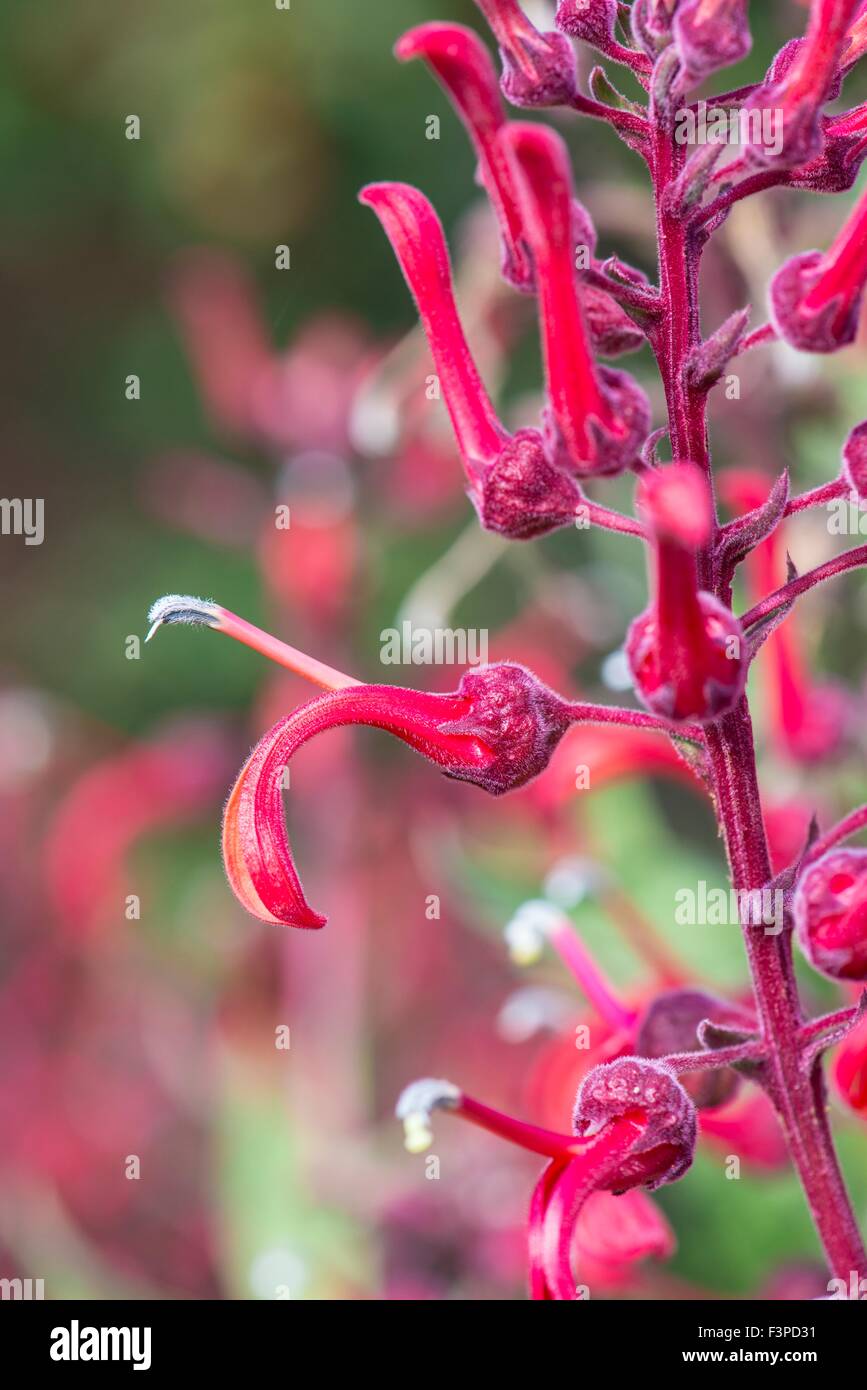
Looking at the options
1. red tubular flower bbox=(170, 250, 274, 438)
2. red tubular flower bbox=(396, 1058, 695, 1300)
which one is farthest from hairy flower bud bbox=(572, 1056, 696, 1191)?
red tubular flower bbox=(170, 250, 274, 438)

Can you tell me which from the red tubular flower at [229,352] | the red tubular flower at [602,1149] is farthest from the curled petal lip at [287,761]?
the red tubular flower at [229,352]

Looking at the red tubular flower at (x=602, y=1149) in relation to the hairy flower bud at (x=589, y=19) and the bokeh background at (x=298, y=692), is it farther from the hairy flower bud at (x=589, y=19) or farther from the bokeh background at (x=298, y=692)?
the hairy flower bud at (x=589, y=19)

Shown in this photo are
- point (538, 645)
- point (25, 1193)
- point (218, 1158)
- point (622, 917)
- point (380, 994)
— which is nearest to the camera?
point (622, 917)

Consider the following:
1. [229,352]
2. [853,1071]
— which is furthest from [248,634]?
[229,352]

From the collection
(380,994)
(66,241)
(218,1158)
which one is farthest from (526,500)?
(66,241)

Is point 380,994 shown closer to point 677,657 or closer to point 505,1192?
point 505,1192

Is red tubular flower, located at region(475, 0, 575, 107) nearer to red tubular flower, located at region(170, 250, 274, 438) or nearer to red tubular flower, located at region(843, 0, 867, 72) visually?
red tubular flower, located at region(843, 0, 867, 72)
